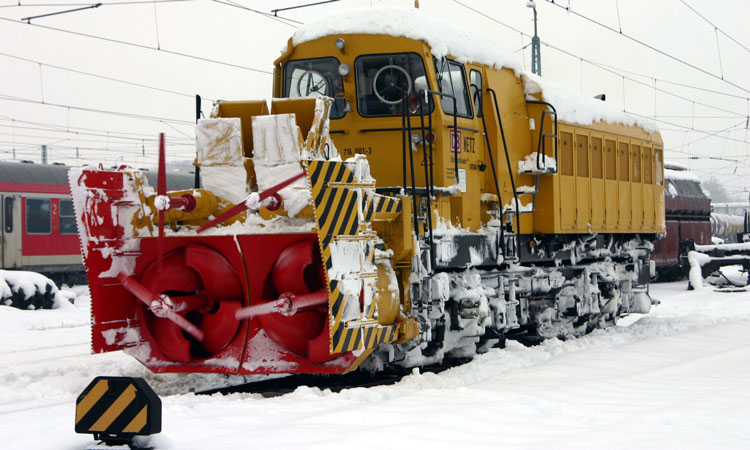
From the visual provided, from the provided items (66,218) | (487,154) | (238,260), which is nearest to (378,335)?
(238,260)

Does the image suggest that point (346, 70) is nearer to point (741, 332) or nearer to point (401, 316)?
point (401, 316)

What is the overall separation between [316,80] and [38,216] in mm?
16569

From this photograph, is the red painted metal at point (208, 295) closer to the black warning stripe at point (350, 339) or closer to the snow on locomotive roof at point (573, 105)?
the black warning stripe at point (350, 339)

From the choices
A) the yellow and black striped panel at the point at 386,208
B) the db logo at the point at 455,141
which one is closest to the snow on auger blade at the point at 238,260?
the yellow and black striped panel at the point at 386,208

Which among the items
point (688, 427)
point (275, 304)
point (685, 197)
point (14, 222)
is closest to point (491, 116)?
point (275, 304)

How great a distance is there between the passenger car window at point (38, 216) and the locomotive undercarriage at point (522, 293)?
16.1 meters

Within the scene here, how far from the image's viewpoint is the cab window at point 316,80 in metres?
9.02

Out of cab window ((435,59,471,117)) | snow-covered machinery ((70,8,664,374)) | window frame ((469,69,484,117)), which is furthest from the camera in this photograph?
window frame ((469,69,484,117))

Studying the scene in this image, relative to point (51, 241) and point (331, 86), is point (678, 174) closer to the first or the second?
point (51, 241)

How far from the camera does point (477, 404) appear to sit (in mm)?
6328

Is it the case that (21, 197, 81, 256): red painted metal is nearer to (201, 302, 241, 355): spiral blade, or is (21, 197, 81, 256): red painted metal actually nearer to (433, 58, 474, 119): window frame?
(433, 58, 474, 119): window frame

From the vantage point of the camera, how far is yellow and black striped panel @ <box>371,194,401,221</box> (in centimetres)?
738

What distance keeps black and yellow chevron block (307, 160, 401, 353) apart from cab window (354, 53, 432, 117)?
1.99m

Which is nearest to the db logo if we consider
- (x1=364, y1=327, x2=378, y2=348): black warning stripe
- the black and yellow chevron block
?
the black and yellow chevron block
